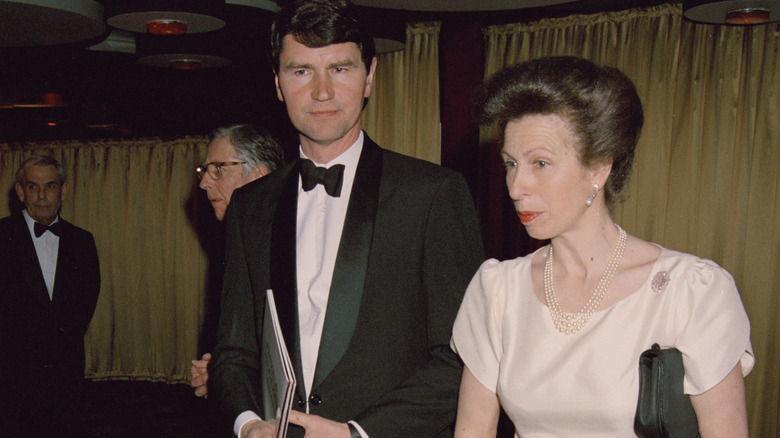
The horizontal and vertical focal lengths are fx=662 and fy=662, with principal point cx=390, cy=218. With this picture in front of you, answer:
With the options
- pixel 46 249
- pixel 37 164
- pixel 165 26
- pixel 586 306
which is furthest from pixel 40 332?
pixel 586 306

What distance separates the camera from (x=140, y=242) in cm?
870

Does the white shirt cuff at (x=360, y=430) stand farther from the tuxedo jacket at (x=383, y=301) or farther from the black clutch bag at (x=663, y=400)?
the black clutch bag at (x=663, y=400)

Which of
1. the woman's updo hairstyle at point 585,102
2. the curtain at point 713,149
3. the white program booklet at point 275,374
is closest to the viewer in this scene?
the white program booklet at point 275,374

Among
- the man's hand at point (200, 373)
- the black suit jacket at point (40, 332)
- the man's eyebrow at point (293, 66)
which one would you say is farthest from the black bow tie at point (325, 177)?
the black suit jacket at point (40, 332)

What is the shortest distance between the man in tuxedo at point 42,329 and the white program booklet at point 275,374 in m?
3.56

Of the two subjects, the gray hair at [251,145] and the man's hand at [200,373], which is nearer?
the man's hand at [200,373]

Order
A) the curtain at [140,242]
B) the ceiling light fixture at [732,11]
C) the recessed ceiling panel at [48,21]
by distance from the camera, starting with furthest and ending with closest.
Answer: the curtain at [140,242] → the recessed ceiling panel at [48,21] → the ceiling light fixture at [732,11]

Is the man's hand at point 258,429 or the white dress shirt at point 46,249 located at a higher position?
the man's hand at point 258,429

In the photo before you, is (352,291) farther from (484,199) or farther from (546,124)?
(484,199)

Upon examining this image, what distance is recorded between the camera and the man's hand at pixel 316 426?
1.43m

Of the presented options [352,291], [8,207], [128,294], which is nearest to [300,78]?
[352,291]

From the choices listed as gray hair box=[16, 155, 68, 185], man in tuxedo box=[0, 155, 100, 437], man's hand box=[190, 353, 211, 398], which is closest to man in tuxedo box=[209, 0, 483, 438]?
man's hand box=[190, 353, 211, 398]

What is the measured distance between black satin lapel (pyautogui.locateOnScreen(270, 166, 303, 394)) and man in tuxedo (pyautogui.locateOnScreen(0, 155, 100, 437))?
341 centimetres

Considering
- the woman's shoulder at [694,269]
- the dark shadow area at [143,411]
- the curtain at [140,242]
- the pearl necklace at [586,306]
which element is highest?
the woman's shoulder at [694,269]
